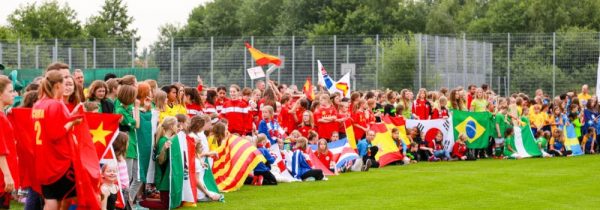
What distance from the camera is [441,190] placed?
1853 cm

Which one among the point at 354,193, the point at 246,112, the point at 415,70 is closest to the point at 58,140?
the point at 354,193

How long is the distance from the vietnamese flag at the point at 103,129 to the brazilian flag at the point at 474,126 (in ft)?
53.8

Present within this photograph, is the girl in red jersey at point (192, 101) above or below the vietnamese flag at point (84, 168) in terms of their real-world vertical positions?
above

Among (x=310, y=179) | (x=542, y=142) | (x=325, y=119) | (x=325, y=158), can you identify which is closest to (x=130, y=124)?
(x=310, y=179)

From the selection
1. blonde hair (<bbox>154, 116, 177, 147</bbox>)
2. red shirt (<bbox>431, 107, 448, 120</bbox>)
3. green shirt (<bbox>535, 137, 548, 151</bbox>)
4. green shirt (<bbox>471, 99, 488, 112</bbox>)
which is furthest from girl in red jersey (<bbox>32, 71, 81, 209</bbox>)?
green shirt (<bbox>535, 137, 548, 151</bbox>)

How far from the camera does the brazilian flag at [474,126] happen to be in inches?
1113

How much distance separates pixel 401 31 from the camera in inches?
3344

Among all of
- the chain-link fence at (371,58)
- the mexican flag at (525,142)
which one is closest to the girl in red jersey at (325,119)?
the mexican flag at (525,142)

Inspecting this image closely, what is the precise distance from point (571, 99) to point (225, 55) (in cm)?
1338

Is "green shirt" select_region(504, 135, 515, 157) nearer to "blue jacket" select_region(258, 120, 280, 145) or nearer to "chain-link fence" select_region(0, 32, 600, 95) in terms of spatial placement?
"blue jacket" select_region(258, 120, 280, 145)

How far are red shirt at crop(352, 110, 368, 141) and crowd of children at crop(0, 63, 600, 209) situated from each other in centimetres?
3

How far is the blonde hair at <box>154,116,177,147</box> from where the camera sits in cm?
1583

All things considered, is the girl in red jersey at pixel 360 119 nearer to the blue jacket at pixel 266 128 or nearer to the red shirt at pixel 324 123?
the red shirt at pixel 324 123

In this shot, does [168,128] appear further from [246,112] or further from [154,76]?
[154,76]
